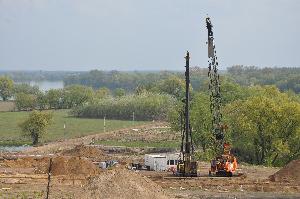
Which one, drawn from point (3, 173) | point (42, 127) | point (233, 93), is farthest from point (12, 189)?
point (233, 93)

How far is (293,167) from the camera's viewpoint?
1865 inches

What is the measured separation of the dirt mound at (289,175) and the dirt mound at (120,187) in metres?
14.5

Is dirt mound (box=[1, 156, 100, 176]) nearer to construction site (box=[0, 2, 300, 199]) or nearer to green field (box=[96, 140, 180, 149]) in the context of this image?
construction site (box=[0, 2, 300, 199])

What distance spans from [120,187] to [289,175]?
18.2m

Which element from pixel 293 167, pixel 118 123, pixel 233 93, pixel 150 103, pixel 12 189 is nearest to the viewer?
pixel 12 189

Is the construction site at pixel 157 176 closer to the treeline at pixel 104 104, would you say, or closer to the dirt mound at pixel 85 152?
the dirt mound at pixel 85 152

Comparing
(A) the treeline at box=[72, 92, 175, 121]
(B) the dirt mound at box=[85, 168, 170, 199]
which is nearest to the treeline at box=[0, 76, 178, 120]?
(A) the treeline at box=[72, 92, 175, 121]

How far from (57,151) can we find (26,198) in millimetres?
32582

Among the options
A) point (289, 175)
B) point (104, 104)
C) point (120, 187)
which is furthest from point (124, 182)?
point (104, 104)

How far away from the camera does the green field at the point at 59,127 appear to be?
3378 inches

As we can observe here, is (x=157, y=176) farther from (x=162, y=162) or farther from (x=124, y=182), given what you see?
(x=124, y=182)

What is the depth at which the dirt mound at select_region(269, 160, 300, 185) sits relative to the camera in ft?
151

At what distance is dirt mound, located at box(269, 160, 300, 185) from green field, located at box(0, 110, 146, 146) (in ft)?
147

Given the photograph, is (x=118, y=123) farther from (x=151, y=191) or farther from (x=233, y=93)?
(x=151, y=191)
